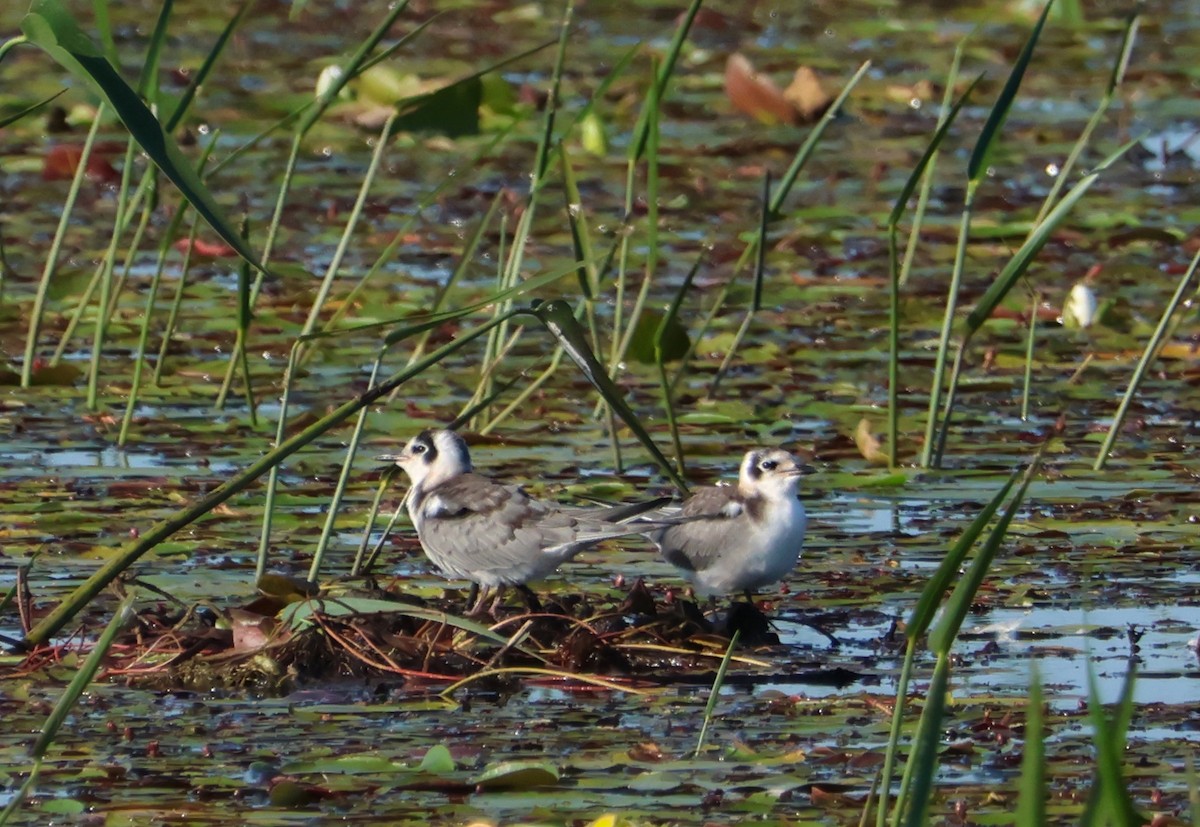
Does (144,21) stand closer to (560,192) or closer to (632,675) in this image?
(560,192)

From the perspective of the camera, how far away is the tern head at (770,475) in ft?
21.3

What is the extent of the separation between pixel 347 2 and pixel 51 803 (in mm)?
15688

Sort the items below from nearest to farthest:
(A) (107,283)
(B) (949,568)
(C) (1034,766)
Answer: (C) (1034,766) → (B) (949,568) → (A) (107,283)

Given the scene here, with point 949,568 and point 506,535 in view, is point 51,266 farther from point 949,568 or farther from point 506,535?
point 949,568

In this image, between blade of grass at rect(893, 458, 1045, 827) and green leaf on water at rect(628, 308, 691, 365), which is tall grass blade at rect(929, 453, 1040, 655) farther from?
green leaf on water at rect(628, 308, 691, 365)

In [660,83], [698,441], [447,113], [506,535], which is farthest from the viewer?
[698,441]

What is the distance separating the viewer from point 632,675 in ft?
18.8

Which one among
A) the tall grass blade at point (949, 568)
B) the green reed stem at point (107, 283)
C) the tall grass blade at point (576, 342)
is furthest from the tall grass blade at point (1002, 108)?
the green reed stem at point (107, 283)

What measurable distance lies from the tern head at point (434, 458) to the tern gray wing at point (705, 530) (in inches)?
28.6

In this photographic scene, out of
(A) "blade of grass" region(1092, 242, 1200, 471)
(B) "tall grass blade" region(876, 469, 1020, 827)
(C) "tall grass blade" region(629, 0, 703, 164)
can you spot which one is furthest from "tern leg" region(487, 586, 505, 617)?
(B) "tall grass blade" region(876, 469, 1020, 827)

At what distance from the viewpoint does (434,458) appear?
7082 millimetres

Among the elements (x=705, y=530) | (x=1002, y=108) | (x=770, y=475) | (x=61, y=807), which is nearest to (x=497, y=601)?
(x=705, y=530)

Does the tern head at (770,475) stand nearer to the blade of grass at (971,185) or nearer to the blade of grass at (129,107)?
the blade of grass at (971,185)

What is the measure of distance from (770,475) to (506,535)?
778 mm
